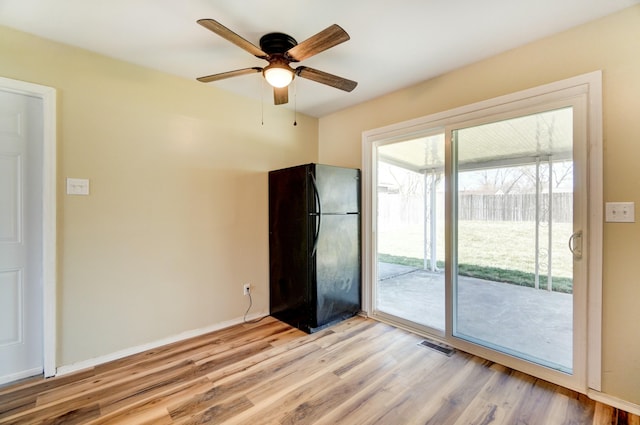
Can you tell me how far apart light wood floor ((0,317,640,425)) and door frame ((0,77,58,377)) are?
321 millimetres

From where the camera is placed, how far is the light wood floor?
5.34 ft

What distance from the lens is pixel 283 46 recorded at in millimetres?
1951

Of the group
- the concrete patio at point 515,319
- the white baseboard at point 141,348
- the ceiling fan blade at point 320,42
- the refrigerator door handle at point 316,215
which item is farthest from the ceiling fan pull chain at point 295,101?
the concrete patio at point 515,319

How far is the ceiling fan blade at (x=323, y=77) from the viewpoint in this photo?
196 centimetres

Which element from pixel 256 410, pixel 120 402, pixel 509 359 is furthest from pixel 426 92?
pixel 120 402

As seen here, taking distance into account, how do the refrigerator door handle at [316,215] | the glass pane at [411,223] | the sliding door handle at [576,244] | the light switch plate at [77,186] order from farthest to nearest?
the glass pane at [411,223] < the refrigerator door handle at [316,215] < the light switch plate at [77,186] < the sliding door handle at [576,244]

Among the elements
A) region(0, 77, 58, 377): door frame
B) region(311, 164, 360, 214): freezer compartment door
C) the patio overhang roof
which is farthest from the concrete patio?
region(0, 77, 58, 377): door frame

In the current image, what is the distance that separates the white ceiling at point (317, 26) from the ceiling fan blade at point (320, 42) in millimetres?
237

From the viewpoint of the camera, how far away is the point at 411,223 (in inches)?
156

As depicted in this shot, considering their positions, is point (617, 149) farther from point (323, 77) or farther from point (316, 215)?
point (316, 215)

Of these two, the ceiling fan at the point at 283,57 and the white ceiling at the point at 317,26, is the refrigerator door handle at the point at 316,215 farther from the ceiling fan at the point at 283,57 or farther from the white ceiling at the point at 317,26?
the white ceiling at the point at 317,26

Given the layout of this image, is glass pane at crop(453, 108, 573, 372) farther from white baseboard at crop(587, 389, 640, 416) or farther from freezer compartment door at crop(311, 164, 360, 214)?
freezer compartment door at crop(311, 164, 360, 214)

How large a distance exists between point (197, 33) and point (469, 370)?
3190 millimetres

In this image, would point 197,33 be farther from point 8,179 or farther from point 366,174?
point 366,174
